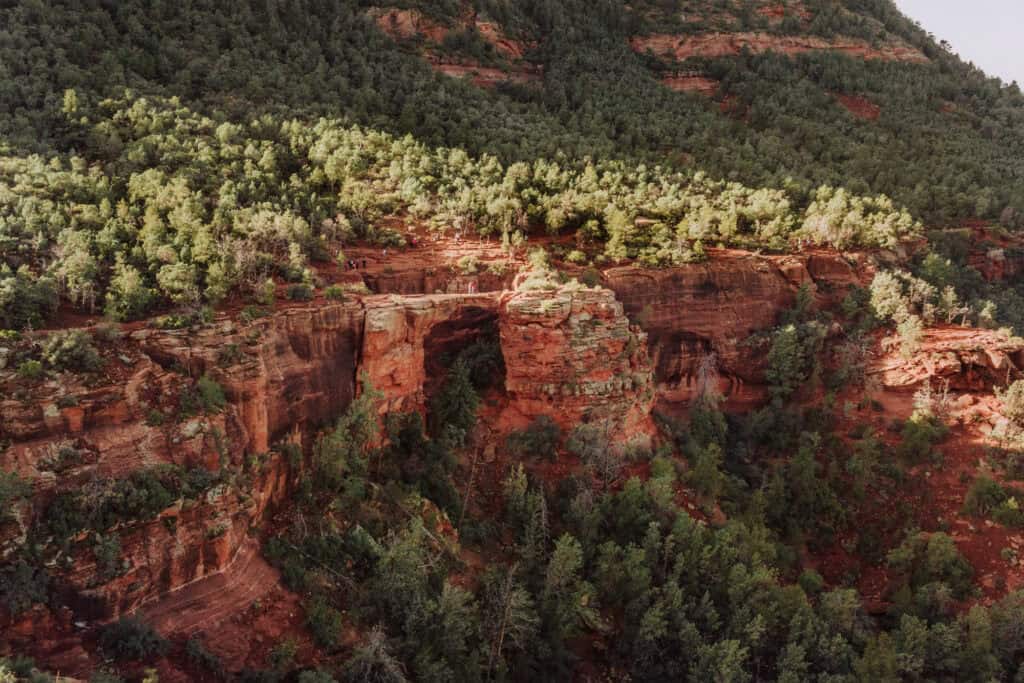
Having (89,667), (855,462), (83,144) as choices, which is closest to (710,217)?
(855,462)

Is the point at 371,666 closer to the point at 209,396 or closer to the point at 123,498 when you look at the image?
the point at 123,498

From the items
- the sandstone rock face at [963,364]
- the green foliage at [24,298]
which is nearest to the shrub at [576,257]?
the sandstone rock face at [963,364]

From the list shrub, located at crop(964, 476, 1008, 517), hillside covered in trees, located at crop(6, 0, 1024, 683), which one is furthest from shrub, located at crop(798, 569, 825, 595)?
shrub, located at crop(964, 476, 1008, 517)

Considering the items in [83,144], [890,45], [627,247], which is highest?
[890,45]

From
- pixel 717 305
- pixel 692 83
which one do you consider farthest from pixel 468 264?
pixel 692 83

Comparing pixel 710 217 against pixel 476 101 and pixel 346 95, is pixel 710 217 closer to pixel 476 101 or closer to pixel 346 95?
pixel 476 101

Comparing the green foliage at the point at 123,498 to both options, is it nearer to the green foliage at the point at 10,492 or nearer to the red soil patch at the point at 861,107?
the green foliage at the point at 10,492

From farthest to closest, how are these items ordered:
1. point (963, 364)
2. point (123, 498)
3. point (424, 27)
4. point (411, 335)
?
point (424, 27), point (963, 364), point (411, 335), point (123, 498)
